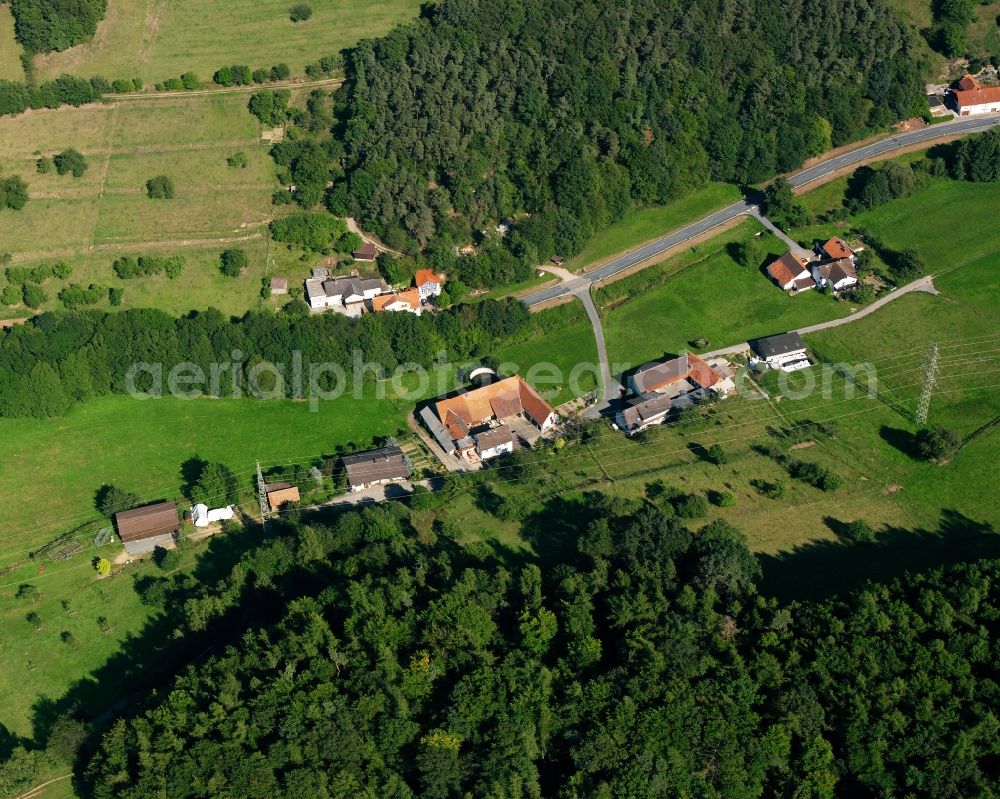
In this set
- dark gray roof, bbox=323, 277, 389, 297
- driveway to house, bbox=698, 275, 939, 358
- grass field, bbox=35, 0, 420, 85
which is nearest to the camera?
driveway to house, bbox=698, 275, 939, 358

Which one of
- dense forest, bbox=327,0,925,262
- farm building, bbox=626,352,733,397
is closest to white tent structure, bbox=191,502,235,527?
dense forest, bbox=327,0,925,262

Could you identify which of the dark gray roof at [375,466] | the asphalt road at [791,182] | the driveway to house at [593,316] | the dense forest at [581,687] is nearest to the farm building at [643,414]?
the driveway to house at [593,316]

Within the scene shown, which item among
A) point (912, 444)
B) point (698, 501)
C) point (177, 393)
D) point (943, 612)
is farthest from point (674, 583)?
point (177, 393)

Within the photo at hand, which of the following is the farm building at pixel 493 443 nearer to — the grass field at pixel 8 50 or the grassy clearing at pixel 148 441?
the grassy clearing at pixel 148 441

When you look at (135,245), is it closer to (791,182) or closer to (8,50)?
(8,50)

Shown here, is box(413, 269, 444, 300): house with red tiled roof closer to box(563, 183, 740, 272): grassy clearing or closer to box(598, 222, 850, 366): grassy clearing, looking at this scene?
box(563, 183, 740, 272): grassy clearing

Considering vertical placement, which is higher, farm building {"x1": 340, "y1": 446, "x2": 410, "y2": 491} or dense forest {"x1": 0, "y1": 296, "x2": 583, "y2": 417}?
dense forest {"x1": 0, "y1": 296, "x2": 583, "y2": 417}

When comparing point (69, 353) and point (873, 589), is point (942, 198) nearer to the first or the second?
point (873, 589)
